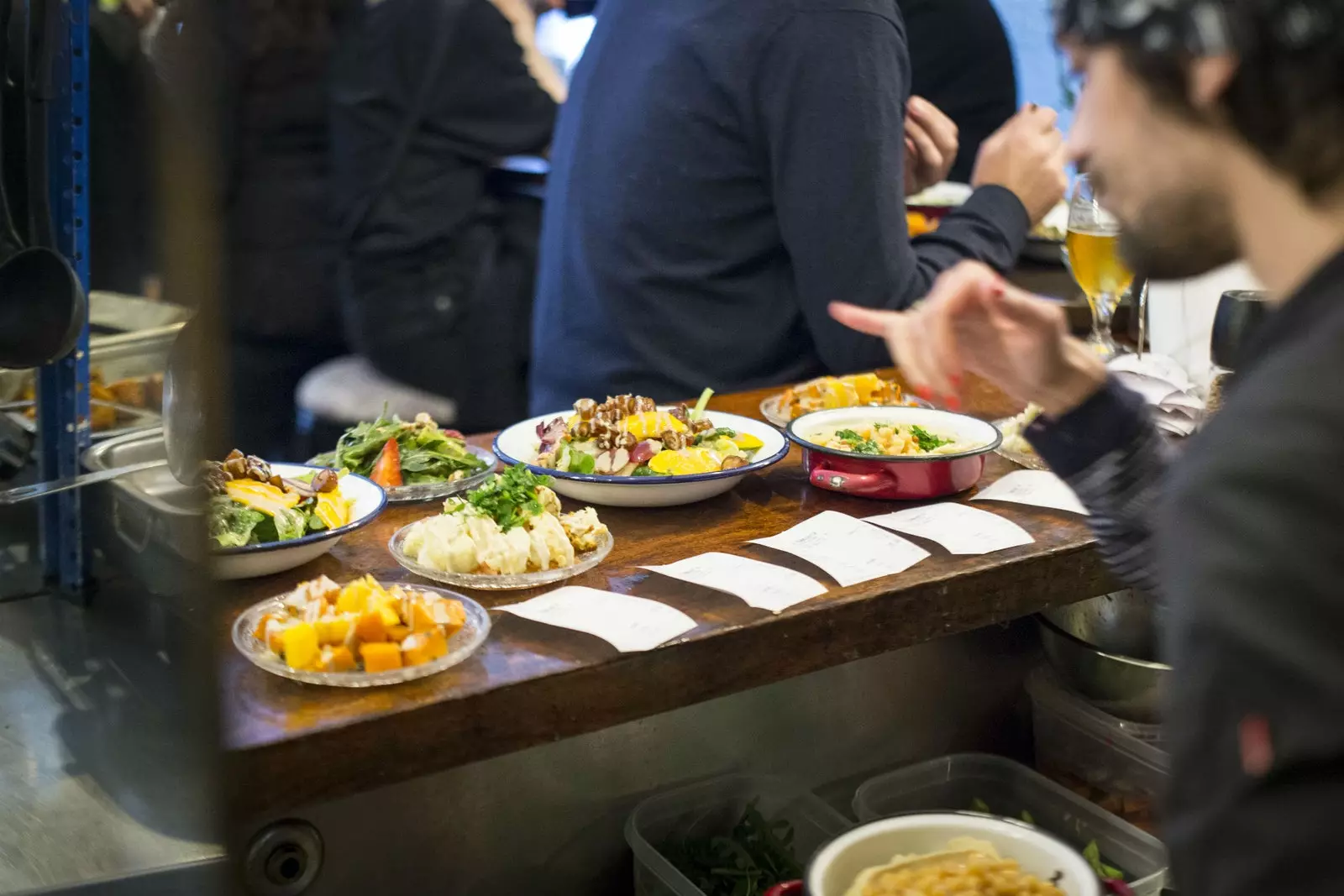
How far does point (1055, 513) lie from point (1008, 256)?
2.82 ft

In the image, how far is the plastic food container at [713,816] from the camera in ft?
5.49

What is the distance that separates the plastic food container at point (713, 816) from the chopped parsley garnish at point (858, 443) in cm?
46

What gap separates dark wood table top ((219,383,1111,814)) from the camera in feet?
3.76

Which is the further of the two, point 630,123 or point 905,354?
point 630,123

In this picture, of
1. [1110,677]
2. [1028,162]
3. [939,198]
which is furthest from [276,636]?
[939,198]

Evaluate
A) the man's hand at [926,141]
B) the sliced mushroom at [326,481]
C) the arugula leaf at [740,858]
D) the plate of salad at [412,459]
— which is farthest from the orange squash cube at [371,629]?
the man's hand at [926,141]

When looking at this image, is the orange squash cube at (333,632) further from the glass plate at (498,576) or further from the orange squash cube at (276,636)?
the glass plate at (498,576)

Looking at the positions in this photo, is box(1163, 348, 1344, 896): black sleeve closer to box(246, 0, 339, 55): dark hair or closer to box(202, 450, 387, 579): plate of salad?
box(202, 450, 387, 579): plate of salad

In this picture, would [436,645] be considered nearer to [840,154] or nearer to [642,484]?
[642,484]

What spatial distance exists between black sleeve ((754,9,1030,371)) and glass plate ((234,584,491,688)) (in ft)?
3.51

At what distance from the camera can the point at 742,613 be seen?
1375mm

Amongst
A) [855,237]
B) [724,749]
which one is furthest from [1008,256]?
[724,749]

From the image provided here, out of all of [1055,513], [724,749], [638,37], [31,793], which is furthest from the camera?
[638,37]

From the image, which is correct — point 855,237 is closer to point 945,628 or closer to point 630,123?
point 630,123
